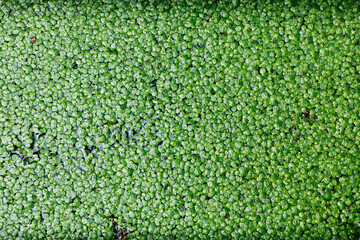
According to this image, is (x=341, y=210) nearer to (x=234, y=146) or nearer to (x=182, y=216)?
(x=234, y=146)

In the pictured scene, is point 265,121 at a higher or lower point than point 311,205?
higher

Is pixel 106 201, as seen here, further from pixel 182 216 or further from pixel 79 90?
pixel 79 90

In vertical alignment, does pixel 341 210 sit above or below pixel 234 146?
below

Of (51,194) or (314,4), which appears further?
(314,4)

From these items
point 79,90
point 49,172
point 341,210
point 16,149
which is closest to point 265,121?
point 341,210

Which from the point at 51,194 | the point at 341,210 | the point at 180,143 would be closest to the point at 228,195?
the point at 180,143

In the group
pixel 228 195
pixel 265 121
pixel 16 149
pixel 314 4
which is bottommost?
pixel 228 195
